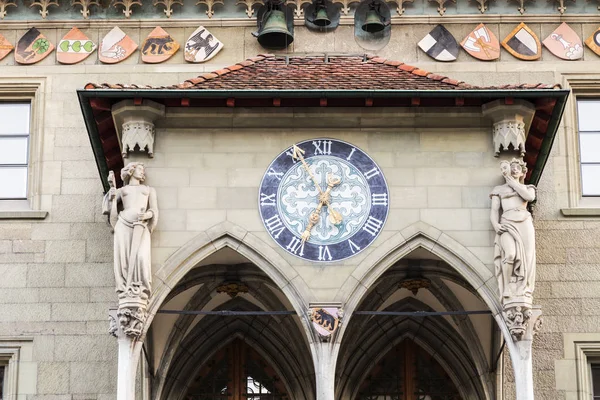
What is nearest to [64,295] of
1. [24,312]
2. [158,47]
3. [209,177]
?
[24,312]

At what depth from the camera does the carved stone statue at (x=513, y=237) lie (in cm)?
2116

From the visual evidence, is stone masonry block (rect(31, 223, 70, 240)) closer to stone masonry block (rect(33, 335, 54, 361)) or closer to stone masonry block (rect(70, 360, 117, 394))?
stone masonry block (rect(33, 335, 54, 361))

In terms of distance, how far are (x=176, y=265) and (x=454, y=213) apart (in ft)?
10.8

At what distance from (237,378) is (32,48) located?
538cm

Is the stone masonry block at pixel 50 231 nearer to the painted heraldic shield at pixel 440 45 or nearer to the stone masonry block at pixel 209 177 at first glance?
the stone masonry block at pixel 209 177

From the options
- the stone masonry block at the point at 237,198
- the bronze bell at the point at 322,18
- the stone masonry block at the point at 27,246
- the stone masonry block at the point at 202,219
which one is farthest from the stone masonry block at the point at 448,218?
the stone masonry block at the point at 27,246

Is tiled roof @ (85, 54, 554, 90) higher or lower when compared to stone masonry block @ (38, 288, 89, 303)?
higher

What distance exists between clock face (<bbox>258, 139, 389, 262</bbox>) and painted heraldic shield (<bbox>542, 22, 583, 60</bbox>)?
4554mm

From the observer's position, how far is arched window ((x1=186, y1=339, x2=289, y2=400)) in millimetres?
24094

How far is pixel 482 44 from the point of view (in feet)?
83.3

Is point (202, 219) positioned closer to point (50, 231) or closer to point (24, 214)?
point (50, 231)

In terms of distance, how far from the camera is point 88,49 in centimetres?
2542

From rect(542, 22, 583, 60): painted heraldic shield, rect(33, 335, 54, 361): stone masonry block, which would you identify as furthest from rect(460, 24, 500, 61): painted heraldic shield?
rect(33, 335, 54, 361): stone masonry block

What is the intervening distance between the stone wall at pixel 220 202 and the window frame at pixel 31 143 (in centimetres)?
8
